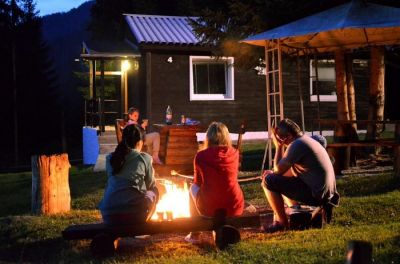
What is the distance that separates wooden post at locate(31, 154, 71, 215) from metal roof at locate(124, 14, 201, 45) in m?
9.37

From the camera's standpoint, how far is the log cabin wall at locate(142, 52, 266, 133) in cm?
1784

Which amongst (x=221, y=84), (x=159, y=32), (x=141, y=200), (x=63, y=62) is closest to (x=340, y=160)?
(x=141, y=200)

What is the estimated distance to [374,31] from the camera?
10.8 m

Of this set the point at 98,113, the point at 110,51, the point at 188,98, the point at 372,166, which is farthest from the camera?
the point at 188,98

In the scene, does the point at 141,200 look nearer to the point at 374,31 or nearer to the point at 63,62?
the point at 374,31

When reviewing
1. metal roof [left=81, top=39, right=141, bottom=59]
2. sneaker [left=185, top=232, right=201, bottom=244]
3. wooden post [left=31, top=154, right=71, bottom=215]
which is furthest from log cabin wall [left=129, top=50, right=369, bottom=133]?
sneaker [left=185, top=232, right=201, bottom=244]

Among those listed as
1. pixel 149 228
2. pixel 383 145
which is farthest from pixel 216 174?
pixel 383 145

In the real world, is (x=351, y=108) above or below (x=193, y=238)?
above

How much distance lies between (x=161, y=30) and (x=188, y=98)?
275 cm

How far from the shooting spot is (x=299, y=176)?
6.19 meters

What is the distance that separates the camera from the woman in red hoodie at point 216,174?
18.6 ft

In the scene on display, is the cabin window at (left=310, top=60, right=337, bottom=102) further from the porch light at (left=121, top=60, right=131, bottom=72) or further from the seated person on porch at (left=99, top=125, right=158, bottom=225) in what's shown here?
the seated person on porch at (left=99, top=125, right=158, bottom=225)

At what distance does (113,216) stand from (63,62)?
67232mm

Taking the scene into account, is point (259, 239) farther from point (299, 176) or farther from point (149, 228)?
point (149, 228)
